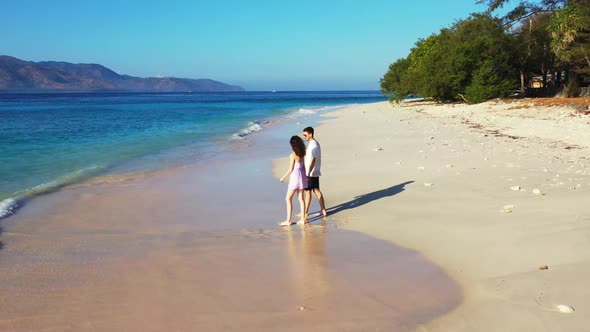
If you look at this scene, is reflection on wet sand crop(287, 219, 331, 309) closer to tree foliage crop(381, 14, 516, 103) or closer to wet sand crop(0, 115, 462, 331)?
wet sand crop(0, 115, 462, 331)

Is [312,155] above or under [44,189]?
above

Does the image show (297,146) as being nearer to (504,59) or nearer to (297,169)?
(297,169)

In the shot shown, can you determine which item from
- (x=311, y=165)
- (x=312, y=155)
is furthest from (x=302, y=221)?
(x=312, y=155)

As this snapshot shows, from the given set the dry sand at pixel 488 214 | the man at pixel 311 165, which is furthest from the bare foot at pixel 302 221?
the dry sand at pixel 488 214

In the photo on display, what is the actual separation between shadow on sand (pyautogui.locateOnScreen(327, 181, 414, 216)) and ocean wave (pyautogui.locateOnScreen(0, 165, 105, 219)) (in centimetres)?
592

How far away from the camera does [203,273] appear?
5590mm

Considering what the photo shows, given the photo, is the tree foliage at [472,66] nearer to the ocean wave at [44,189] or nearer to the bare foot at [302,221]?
the ocean wave at [44,189]

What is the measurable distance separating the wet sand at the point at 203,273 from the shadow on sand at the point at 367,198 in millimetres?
62

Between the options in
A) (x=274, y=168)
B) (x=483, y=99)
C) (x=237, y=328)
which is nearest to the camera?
(x=237, y=328)

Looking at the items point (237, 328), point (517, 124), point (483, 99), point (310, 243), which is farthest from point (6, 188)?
point (483, 99)

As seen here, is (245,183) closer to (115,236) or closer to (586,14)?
(115,236)

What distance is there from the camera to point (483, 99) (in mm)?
36719

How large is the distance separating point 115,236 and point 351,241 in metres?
3.54

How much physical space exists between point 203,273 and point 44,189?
7424mm
